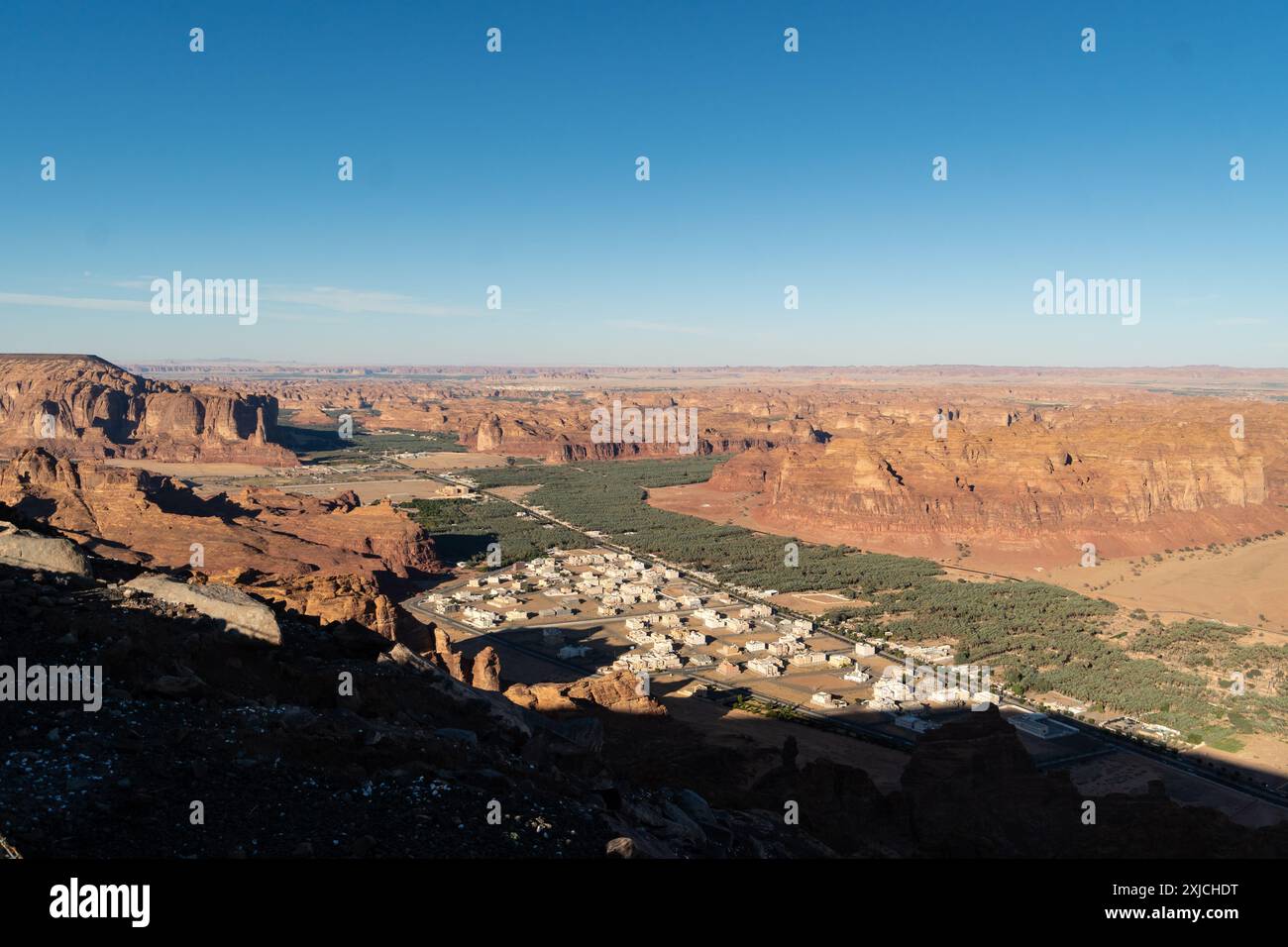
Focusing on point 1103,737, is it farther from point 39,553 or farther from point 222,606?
point 39,553

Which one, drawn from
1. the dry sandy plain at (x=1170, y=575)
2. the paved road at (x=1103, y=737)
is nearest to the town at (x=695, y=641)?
the paved road at (x=1103, y=737)

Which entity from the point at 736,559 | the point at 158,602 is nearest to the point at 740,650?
the point at 736,559

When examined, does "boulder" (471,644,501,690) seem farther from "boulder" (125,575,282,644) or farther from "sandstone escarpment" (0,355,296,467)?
"sandstone escarpment" (0,355,296,467)

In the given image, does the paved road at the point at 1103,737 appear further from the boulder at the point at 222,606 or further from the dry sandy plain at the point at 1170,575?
the boulder at the point at 222,606

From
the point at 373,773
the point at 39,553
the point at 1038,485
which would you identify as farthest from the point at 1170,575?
the point at 39,553

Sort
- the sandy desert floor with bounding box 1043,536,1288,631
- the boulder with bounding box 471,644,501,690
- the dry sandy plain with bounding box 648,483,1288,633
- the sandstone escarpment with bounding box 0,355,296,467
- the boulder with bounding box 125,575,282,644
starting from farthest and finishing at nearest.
Result: the sandstone escarpment with bounding box 0,355,296,467
the dry sandy plain with bounding box 648,483,1288,633
the sandy desert floor with bounding box 1043,536,1288,631
the boulder with bounding box 471,644,501,690
the boulder with bounding box 125,575,282,644

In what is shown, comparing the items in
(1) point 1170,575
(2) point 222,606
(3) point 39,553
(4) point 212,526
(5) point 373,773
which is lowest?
(1) point 1170,575

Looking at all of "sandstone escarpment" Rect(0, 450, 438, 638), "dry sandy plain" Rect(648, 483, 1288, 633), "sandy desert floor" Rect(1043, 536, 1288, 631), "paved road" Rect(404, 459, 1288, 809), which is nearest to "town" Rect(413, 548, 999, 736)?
"paved road" Rect(404, 459, 1288, 809)
